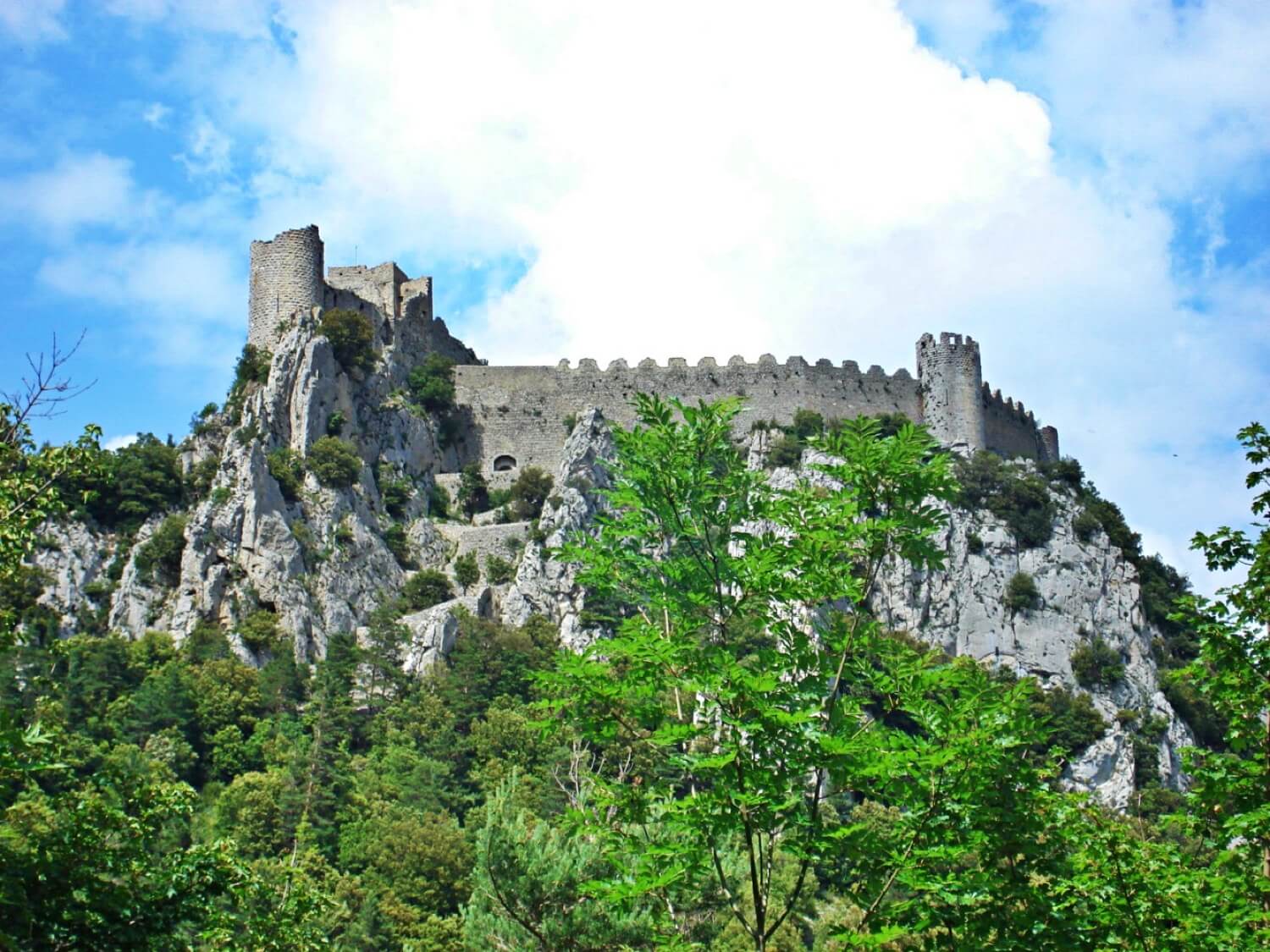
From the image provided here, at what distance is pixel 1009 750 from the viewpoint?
1152cm

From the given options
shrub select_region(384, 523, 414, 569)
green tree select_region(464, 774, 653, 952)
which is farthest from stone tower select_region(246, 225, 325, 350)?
green tree select_region(464, 774, 653, 952)

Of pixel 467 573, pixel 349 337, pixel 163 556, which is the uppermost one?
pixel 349 337

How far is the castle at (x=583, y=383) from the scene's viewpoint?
179 ft

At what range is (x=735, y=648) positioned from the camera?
12.4m

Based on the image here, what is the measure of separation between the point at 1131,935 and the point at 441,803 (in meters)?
27.1

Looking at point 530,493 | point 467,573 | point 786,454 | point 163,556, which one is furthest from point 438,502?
point 786,454

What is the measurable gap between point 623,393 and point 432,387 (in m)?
7.44

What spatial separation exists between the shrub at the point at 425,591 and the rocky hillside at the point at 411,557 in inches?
5.0

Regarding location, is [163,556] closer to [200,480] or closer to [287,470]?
[200,480]

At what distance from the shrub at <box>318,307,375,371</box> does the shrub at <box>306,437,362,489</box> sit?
12.7 ft

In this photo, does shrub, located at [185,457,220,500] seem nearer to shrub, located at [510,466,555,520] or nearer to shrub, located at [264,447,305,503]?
shrub, located at [264,447,305,503]

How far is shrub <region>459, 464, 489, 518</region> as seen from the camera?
180ft

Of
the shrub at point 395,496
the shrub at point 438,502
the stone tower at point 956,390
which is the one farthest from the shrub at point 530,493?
the stone tower at point 956,390

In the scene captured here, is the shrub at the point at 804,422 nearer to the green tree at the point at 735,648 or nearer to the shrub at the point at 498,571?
the shrub at the point at 498,571
